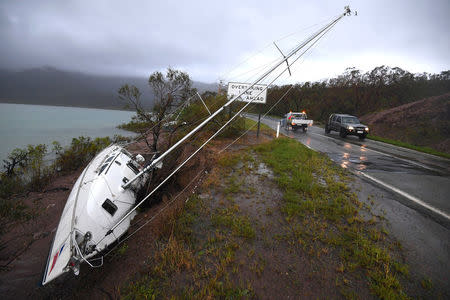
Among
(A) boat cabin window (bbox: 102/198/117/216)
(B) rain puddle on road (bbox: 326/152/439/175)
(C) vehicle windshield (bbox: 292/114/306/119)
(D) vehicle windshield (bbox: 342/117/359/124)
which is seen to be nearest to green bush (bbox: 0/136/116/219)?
(A) boat cabin window (bbox: 102/198/117/216)

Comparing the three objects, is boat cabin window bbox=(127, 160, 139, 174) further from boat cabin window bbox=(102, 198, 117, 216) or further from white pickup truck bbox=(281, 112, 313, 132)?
white pickup truck bbox=(281, 112, 313, 132)

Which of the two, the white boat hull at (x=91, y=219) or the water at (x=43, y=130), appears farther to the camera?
the water at (x=43, y=130)

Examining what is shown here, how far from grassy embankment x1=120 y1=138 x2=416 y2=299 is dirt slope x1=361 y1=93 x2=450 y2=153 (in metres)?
17.5

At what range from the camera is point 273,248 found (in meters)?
3.16

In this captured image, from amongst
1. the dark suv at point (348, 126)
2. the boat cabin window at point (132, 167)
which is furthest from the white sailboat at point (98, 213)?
the dark suv at point (348, 126)

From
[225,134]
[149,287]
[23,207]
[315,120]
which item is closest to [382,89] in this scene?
[315,120]

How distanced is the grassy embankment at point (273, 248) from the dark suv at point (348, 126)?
Result: 1254cm

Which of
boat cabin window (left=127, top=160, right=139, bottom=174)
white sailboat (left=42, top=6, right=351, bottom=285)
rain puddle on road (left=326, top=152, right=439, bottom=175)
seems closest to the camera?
white sailboat (left=42, top=6, right=351, bottom=285)

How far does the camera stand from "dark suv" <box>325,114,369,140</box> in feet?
49.3

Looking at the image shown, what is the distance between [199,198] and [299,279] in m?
2.87

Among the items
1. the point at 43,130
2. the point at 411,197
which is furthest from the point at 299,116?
the point at 43,130

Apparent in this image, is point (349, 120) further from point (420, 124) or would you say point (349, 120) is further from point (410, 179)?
point (410, 179)

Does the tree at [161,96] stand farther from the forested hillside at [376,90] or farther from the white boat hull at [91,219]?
the forested hillside at [376,90]

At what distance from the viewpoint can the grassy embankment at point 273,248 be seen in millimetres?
2494
